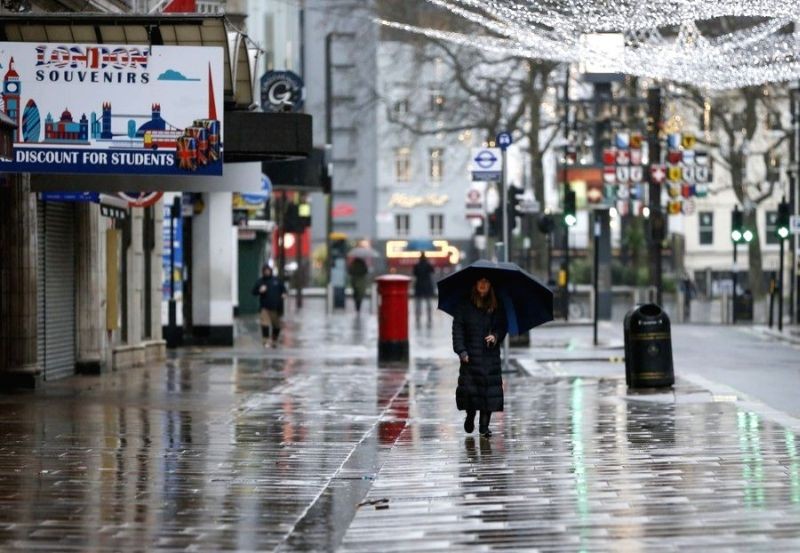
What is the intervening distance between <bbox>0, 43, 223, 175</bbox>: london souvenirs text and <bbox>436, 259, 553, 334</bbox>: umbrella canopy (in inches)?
138

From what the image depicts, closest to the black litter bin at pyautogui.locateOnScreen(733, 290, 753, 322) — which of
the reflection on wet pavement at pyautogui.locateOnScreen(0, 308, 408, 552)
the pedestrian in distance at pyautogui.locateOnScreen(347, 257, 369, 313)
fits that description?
the pedestrian in distance at pyautogui.locateOnScreen(347, 257, 369, 313)

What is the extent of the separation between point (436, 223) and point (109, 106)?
272 feet

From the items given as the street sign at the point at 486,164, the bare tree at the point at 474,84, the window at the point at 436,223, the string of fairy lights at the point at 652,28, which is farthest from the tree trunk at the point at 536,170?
the window at the point at 436,223

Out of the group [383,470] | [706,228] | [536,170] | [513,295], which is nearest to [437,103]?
[536,170]

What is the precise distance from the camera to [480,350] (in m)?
15.9

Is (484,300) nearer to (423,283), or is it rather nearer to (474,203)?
(423,283)

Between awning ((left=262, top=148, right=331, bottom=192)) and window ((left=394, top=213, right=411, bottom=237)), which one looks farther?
window ((left=394, top=213, right=411, bottom=237))

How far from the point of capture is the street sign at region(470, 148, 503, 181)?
26.9m

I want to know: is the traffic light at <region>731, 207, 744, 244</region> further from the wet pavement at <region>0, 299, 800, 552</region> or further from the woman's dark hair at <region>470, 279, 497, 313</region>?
the woman's dark hair at <region>470, 279, 497, 313</region>

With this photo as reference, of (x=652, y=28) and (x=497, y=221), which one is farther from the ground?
(x=652, y=28)

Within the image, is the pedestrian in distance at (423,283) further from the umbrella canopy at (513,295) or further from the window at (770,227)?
the window at (770,227)

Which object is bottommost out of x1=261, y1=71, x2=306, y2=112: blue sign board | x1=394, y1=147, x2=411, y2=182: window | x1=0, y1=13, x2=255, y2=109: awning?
x1=0, y1=13, x2=255, y2=109: awning

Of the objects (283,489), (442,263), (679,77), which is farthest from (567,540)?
(442,263)

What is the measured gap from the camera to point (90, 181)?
22.4 metres
